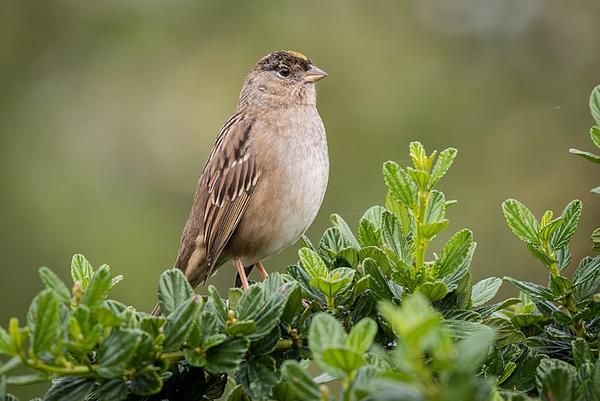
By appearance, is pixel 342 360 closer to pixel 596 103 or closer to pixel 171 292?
pixel 171 292

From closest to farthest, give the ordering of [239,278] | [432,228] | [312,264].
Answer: [432,228], [312,264], [239,278]

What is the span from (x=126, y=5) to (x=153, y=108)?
83cm

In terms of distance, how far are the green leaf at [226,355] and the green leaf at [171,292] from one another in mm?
106

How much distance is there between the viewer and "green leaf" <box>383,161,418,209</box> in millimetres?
1749

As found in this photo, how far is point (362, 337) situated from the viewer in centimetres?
128

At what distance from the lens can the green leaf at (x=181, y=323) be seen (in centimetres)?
147

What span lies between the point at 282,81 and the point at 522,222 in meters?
2.54

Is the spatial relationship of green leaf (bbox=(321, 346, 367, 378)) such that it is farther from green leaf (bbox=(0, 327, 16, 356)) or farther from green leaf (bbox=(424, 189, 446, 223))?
green leaf (bbox=(424, 189, 446, 223))

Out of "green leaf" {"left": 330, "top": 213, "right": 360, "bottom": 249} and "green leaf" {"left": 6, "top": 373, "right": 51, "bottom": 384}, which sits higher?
"green leaf" {"left": 6, "top": 373, "right": 51, "bottom": 384}

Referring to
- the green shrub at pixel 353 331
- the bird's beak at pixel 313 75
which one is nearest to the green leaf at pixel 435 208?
the green shrub at pixel 353 331

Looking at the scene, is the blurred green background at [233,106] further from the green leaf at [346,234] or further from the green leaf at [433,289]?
the green leaf at [433,289]

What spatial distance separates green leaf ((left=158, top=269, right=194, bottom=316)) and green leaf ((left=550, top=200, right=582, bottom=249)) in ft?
2.41

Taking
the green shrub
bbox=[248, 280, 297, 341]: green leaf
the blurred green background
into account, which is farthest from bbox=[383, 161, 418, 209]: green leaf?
the blurred green background

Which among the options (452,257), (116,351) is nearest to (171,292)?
(116,351)
